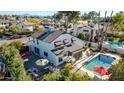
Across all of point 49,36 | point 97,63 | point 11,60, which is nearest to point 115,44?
point 97,63

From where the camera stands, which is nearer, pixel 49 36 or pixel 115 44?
pixel 49 36

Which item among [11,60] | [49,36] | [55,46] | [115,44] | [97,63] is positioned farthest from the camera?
[115,44]

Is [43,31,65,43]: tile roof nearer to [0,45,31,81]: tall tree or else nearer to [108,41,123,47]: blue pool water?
[108,41,123,47]: blue pool water

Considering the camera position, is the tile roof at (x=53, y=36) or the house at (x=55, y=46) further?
the tile roof at (x=53, y=36)

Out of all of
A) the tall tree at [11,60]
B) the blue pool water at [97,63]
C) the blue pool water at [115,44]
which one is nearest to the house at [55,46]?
the blue pool water at [97,63]

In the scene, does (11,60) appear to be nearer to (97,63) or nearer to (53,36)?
(97,63)

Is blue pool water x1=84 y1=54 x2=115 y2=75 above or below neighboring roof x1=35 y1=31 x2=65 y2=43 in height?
below

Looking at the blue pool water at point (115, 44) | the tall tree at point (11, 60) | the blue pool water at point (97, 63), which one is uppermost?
the tall tree at point (11, 60)

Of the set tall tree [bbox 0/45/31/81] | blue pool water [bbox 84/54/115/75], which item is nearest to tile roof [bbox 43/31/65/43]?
blue pool water [bbox 84/54/115/75]

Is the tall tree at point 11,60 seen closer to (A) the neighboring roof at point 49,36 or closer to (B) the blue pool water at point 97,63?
(B) the blue pool water at point 97,63
